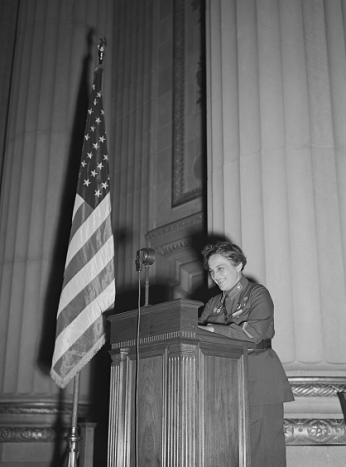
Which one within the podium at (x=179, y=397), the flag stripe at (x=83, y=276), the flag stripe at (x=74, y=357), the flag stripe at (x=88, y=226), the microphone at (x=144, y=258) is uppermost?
the flag stripe at (x=88, y=226)

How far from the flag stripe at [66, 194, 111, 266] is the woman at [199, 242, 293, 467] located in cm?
144

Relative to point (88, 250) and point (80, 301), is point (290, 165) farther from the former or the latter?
point (80, 301)

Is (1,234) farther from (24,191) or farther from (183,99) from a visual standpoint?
(183,99)

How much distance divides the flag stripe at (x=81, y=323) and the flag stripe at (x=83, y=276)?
0.47ft

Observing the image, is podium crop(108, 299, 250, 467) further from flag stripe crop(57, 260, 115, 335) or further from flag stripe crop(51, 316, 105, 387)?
flag stripe crop(57, 260, 115, 335)

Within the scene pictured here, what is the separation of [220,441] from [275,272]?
4.91ft

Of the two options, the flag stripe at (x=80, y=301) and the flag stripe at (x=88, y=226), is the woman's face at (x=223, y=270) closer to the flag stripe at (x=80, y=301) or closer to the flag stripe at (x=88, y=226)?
the flag stripe at (x=80, y=301)

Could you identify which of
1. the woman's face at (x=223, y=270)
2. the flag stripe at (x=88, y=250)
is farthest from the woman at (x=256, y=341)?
the flag stripe at (x=88, y=250)

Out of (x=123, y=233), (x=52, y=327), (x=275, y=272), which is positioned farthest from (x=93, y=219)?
(x=123, y=233)

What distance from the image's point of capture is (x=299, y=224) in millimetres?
4480

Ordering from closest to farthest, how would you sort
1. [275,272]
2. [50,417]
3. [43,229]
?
[275,272] < [50,417] < [43,229]

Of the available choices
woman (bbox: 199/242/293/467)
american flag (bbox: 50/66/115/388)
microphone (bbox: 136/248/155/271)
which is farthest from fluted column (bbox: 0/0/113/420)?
woman (bbox: 199/242/293/467)

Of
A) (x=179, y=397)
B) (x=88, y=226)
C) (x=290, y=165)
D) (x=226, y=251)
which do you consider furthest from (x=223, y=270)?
(x=88, y=226)

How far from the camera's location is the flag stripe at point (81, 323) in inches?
187
